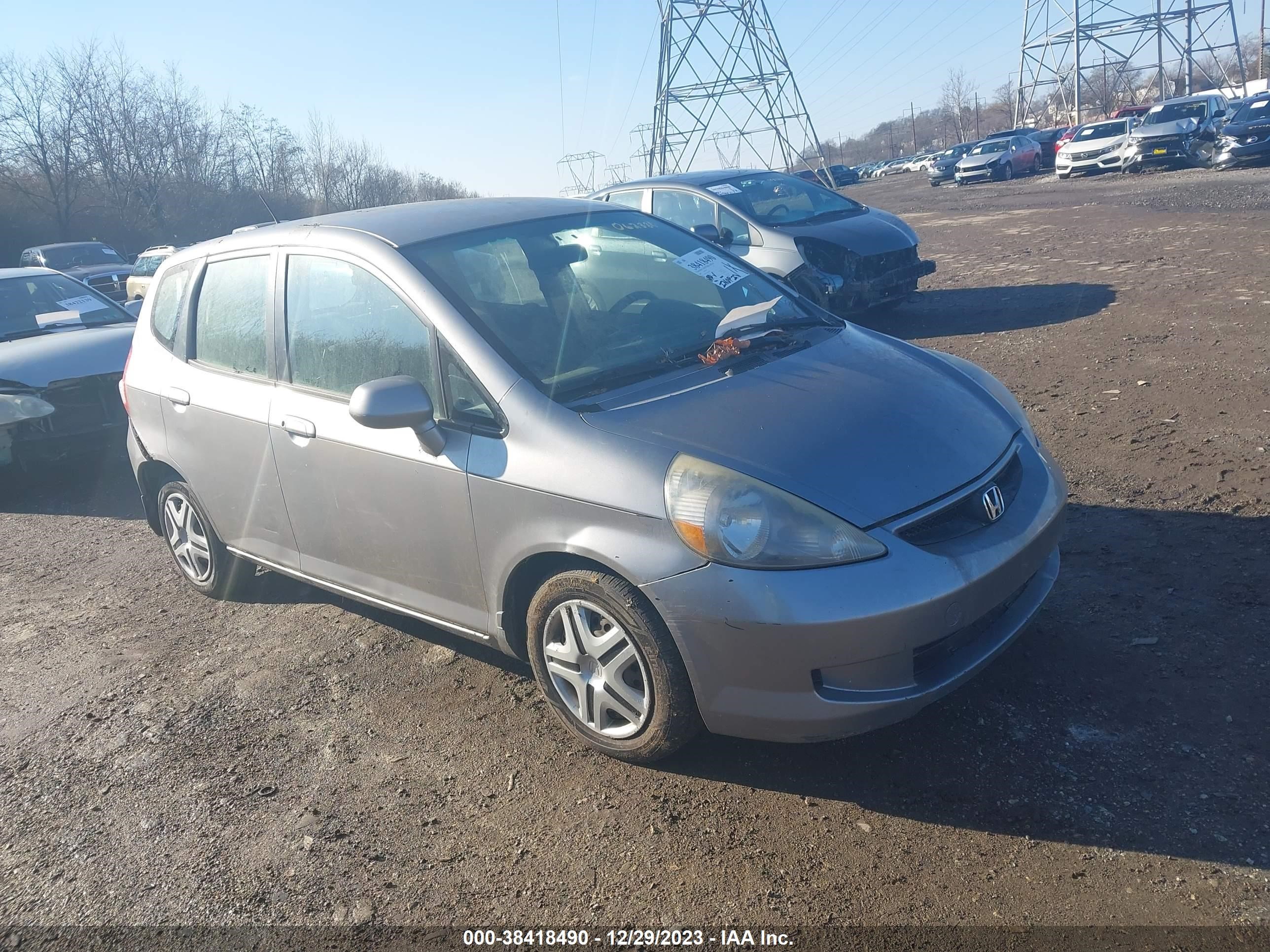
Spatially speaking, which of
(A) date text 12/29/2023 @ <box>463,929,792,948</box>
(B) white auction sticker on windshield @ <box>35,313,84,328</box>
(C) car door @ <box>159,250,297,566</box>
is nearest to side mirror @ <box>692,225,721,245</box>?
(C) car door @ <box>159,250,297,566</box>

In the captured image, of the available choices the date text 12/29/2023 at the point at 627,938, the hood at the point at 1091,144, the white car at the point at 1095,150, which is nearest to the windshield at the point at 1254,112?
the white car at the point at 1095,150

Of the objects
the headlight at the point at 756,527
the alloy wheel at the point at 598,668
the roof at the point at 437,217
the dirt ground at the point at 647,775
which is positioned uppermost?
the roof at the point at 437,217

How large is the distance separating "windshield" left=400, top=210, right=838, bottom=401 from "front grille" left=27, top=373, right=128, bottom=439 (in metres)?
4.70

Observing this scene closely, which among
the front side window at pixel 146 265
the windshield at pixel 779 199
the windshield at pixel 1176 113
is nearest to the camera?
the windshield at pixel 779 199

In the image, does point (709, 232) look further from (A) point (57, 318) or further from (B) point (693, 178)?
(A) point (57, 318)

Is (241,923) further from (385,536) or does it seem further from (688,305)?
(688,305)

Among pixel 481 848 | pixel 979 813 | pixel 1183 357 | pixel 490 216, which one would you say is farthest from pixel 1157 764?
pixel 1183 357

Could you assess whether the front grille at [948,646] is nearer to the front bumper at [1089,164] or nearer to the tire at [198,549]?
the tire at [198,549]

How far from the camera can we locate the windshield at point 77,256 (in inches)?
928

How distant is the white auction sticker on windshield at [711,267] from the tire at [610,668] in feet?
5.68

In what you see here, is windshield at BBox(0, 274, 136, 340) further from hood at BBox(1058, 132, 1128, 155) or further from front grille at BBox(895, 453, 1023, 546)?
hood at BBox(1058, 132, 1128, 155)

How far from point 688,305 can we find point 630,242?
49cm

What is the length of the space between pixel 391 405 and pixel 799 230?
6894 millimetres

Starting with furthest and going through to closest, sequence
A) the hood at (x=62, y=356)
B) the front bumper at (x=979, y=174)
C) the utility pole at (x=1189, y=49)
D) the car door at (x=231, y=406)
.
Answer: the utility pole at (x=1189, y=49), the front bumper at (x=979, y=174), the hood at (x=62, y=356), the car door at (x=231, y=406)
